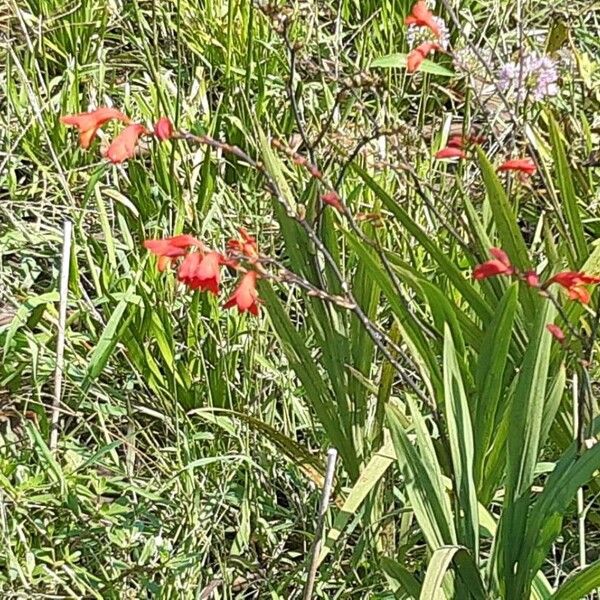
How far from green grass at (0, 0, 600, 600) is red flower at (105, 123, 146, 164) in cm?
25

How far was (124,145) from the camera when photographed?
157 centimetres

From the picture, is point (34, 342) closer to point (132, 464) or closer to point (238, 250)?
point (132, 464)

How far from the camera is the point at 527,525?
145 cm

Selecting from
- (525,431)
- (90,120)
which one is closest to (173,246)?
(90,120)

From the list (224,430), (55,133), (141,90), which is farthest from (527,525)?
(141,90)

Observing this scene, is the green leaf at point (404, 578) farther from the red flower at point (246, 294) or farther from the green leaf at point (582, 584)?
the red flower at point (246, 294)

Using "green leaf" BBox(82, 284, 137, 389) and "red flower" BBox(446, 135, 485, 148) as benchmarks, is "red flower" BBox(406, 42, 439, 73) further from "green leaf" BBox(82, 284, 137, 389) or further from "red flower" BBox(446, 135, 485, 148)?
"green leaf" BBox(82, 284, 137, 389)

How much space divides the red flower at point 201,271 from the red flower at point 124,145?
16cm

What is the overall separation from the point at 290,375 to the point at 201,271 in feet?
2.10

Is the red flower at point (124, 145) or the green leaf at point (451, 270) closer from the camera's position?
the red flower at point (124, 145)

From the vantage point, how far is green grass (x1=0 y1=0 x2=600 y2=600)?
1535 millimetres

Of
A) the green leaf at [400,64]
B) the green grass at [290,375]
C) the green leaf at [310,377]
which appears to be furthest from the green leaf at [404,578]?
the green leaf at [400,64]

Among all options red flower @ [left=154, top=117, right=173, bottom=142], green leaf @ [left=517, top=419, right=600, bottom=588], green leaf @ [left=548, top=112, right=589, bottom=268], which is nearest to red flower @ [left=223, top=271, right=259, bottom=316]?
red flower @ [left=154, top=117, right=173, bottom=142]

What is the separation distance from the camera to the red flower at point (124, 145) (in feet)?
5.10
